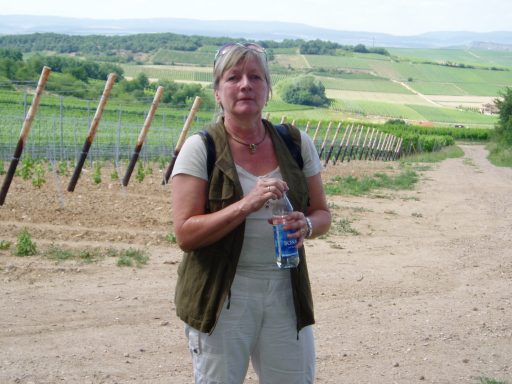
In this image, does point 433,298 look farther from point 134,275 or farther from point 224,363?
point 224,363

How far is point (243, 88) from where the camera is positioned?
3.48 meters

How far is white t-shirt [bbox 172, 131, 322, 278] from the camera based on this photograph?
343 centimetres

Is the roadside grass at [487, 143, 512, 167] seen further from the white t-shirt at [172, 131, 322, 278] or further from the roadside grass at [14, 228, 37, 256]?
the white t-shirt at [172, 131, 322, 278]

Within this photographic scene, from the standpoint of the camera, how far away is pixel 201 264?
3.47 metres

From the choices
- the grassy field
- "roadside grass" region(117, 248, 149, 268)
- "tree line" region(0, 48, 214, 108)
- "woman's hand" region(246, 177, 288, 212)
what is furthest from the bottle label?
the grassy field

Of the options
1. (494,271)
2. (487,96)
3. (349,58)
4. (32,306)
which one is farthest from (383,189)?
(349,58)

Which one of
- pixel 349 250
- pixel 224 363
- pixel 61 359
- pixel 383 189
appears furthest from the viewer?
pixel 383 189

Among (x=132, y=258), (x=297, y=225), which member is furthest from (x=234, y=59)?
Result: (x=132, y=258)

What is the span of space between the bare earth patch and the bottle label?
243 centimetres

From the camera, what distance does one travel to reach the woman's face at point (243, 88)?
3494 mm

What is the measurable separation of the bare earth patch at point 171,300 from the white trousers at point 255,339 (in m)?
2.07

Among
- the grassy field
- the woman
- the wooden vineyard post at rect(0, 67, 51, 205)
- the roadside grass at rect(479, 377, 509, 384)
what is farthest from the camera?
the grassy field

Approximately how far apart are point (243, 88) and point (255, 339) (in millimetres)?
954

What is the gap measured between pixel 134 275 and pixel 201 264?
A: 16.6 ft
